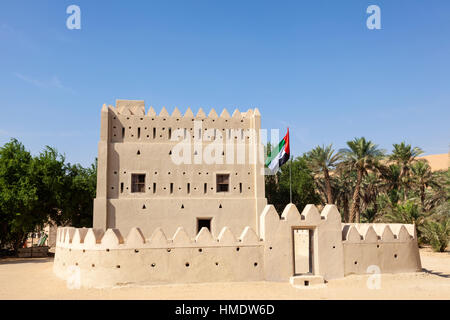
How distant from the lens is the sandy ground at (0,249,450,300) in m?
12.6

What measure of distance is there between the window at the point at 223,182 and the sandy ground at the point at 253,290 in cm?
796

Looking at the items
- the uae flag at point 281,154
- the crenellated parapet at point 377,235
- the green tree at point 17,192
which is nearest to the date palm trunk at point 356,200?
the uae flag at point 281,154

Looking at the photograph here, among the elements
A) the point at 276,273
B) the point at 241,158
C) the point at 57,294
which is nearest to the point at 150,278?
the point at 57,294

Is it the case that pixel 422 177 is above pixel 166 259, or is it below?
above

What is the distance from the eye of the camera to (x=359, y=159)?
33.1 metres

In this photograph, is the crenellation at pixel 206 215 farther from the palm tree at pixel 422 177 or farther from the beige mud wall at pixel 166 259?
the palm tree at pixel 422 177

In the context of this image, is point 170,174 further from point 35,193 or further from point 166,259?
point 35,193

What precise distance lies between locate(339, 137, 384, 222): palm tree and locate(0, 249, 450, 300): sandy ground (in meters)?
17.2

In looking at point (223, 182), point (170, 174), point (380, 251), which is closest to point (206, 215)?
point (223, 182)

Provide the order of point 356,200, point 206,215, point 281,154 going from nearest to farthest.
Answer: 1. point 206,215
2. point 281,154
3. point 356,200

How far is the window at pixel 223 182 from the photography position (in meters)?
21.4

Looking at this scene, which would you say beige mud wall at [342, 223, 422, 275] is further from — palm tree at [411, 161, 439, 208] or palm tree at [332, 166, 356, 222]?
palm tree at [411, 161, 439, 208]

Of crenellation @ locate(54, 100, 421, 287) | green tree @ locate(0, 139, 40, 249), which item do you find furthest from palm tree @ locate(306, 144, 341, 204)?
green tree @ locate(0, 139, 40, 249)

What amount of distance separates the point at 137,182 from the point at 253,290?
33.4ft
